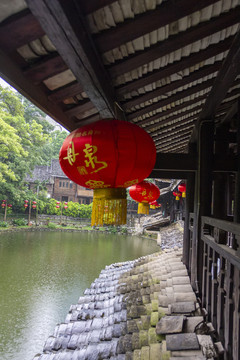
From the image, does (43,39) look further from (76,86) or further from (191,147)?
(191,147)

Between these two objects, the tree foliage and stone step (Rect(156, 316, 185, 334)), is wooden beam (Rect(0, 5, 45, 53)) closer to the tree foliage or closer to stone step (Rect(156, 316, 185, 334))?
stone step (Rect(156, 316, 185, 334))

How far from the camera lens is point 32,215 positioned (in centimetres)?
2652

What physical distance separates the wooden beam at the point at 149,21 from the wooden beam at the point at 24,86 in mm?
696

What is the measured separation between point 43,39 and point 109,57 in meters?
0.61

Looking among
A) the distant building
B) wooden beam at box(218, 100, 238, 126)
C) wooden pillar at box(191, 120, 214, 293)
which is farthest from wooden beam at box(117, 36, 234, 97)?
the distant building

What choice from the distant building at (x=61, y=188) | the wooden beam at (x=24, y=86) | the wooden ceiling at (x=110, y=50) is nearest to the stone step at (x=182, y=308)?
the wooden ceiling at (x=110, y=50)

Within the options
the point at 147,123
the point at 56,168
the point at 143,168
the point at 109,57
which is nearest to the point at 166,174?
the point at 147,123

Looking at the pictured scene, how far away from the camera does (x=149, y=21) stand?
1925mm

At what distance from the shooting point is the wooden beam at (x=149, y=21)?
1.89 m

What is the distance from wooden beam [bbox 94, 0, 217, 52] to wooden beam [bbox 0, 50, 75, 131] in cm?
70

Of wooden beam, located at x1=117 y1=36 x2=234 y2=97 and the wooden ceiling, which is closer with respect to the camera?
the wooden ceiling

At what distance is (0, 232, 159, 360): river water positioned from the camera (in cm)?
630

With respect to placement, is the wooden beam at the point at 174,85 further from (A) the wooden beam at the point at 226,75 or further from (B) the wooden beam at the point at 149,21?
(B) the wooden beam at the point at 149,21

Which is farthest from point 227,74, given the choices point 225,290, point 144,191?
point 144,191
